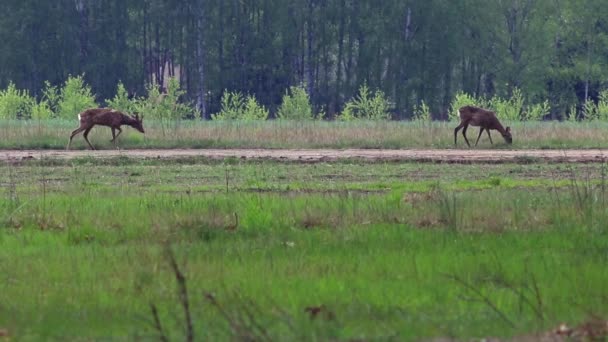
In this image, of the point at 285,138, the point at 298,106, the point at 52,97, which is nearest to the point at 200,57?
the point at 52,97

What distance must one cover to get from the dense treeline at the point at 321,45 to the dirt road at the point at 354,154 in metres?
48.3

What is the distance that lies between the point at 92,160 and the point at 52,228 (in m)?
14.2

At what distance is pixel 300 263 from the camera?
10.8m

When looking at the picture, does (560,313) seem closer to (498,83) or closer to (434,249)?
(434,249)

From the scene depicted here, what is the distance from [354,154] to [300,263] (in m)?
19.2

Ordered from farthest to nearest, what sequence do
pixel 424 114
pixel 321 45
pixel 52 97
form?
pixel 321 45, pixel 424 114, pixel 52 97

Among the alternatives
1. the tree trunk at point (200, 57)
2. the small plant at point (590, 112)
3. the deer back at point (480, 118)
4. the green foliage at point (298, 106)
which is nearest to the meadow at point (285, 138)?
the deer back at point (480, 118)

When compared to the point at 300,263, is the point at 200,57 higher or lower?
higher

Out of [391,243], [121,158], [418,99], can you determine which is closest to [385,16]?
[418,99]

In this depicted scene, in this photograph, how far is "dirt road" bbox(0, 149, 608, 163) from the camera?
91.6 ft

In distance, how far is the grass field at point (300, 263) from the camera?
27.1 feet

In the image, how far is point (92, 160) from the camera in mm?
27484

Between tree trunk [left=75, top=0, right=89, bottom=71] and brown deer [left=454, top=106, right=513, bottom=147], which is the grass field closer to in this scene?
brown deer [left=454, top=106, right=513, bottom=147]

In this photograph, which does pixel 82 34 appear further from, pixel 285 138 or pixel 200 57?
pixel 285 138
